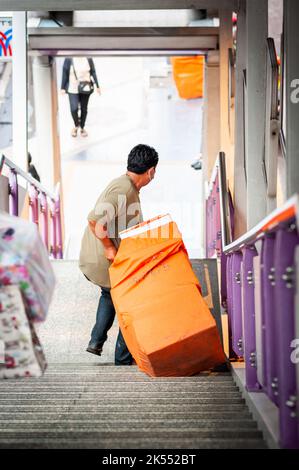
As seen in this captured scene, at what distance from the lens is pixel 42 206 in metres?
8.98

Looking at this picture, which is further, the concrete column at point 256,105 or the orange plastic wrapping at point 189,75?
the orange plastic wrapping at point 189,75

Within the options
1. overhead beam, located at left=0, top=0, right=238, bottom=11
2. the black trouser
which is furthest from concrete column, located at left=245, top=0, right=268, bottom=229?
the black trouser

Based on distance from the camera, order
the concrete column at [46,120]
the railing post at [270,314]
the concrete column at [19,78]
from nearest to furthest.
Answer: the railing post at [270,314] → the concrete column at [19,78] → the concrete column at [46,120]

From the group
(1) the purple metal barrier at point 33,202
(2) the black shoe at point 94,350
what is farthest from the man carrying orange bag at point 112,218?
(1) the purple metal barrier at point 33,202

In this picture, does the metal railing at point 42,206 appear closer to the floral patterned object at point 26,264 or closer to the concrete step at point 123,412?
the concrete step at point 123,412

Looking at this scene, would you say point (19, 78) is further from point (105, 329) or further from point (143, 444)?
point (143, 444)

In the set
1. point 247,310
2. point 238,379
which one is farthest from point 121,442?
point 238,379

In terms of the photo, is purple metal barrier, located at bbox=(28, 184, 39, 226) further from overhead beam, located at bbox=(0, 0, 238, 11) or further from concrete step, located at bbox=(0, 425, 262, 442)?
concrete step, located at bbox=(0, 425, 262, 442)

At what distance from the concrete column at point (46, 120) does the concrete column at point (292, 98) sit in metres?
5.95

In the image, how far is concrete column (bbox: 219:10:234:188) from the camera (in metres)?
7.72

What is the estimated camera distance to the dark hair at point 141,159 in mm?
5555

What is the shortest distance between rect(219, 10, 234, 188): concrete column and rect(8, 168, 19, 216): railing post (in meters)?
1.76
